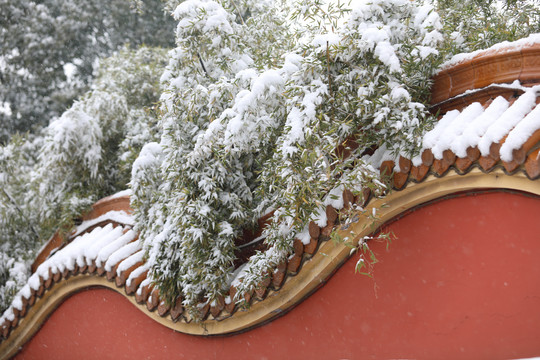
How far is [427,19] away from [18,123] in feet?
33.0

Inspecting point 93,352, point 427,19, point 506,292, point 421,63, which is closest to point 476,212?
point 506,292

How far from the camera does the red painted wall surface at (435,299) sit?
5.97 feet

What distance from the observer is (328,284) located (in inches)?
96.9

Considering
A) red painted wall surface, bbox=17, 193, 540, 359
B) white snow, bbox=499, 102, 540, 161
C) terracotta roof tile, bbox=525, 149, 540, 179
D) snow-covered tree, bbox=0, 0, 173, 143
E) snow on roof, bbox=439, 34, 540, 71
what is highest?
snow-covered tree, bbox=0, 0, 173, 143

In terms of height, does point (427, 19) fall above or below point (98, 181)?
above

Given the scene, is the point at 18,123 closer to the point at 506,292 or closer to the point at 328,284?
the point at 328,284

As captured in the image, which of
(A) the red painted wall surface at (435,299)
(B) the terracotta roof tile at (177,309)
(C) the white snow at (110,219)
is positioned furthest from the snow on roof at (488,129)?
(C) the white snow at (110,219)

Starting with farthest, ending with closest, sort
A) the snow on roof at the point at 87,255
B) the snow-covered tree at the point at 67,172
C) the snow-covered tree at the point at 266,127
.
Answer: the snow-covered tree at the point at 67,172 < the snow on roof at the point at 87,255 < the snow-covered tree at the point at 266,127

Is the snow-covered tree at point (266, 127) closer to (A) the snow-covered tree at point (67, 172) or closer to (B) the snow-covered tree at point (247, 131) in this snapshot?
(B) the snow-covered tree at point (247, 131)

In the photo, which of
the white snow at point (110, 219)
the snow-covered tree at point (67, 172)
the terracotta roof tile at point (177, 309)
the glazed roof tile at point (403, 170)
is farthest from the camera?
the snow-covered tree at point (67, 172)

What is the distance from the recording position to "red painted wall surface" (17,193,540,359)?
1.82m

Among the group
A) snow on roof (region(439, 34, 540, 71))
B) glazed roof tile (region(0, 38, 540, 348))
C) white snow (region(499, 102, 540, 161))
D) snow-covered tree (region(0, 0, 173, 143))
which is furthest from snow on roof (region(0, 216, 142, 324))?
snow-covered tree (region(0, 0, 173, 143))

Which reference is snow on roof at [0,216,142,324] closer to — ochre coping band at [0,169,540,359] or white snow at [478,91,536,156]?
ochre coping band at [0,169,540,359]

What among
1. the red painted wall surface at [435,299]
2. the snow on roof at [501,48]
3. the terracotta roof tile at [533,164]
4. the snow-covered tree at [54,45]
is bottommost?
the red painted wall surface at [435,299]
